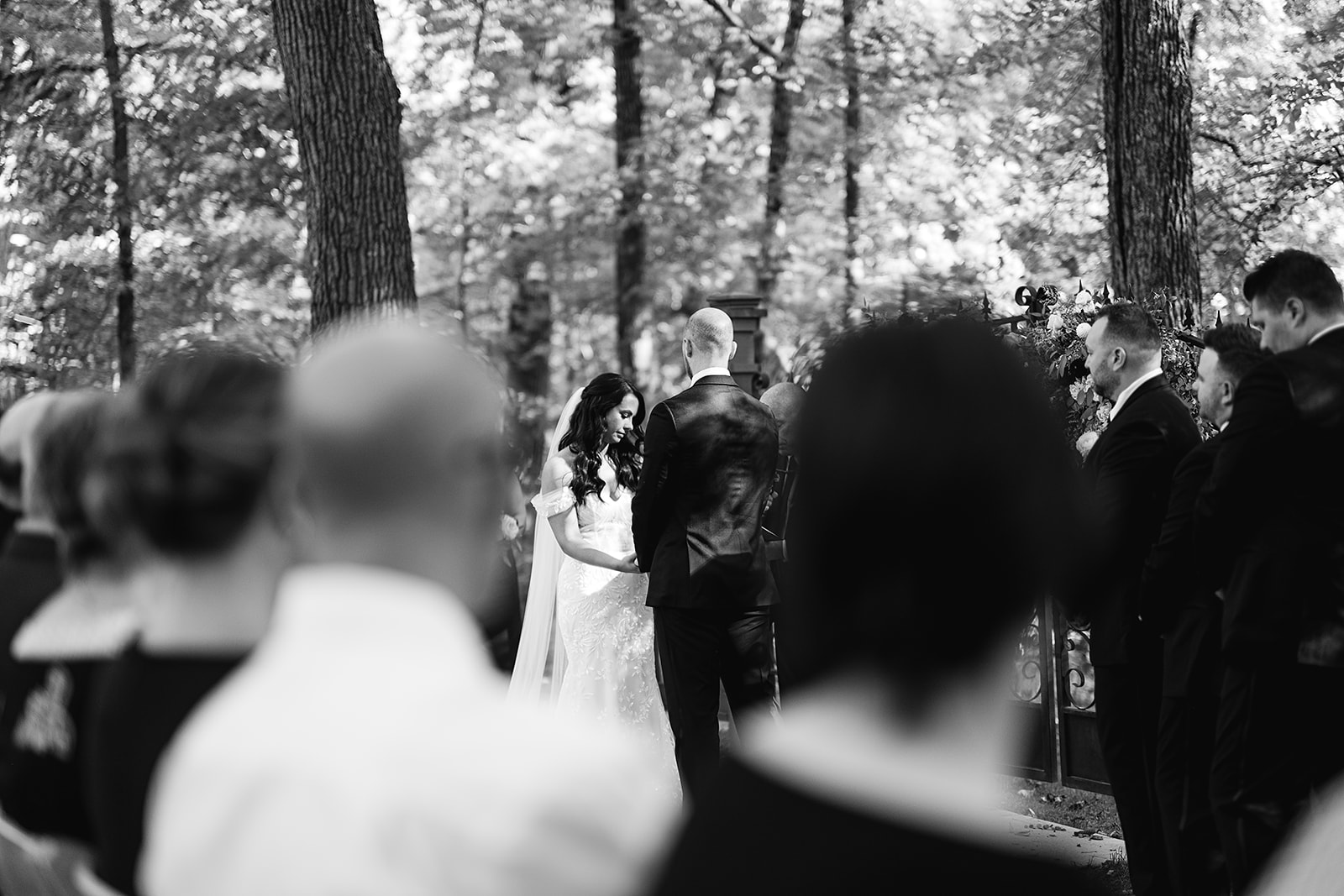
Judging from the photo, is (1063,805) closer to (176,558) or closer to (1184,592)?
(1184,592)

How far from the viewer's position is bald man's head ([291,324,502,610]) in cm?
156

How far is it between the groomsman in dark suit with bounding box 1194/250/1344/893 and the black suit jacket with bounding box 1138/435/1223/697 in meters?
0.32

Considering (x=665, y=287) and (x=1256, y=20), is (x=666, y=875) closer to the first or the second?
(x=1256, y=20)

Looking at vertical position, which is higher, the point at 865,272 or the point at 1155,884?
the point at 865,272

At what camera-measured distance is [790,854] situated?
1222 mm

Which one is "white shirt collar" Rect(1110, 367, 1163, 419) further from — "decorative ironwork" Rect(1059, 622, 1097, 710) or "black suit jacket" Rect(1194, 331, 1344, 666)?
"decorative ironwork" Rect(1059, 622, 1097, 710)

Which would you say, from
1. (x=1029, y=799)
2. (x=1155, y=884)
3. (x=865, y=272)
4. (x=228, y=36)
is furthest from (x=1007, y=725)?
(x=865, y=272)

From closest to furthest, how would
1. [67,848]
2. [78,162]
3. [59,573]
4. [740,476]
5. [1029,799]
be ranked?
[67,848] < [59,573] < [740,476] < [1029,799] < [78,162]

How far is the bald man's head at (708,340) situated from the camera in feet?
22.8

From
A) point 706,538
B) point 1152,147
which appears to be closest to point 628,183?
point 1152,147

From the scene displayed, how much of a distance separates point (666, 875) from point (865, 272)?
18.9 meters

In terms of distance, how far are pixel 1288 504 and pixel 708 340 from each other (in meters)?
3.02

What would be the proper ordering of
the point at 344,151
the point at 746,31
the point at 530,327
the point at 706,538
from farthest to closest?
the point at 530,327, the point at 746,31, the point at 344,151, the point at 706,538

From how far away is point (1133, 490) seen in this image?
550 cm
